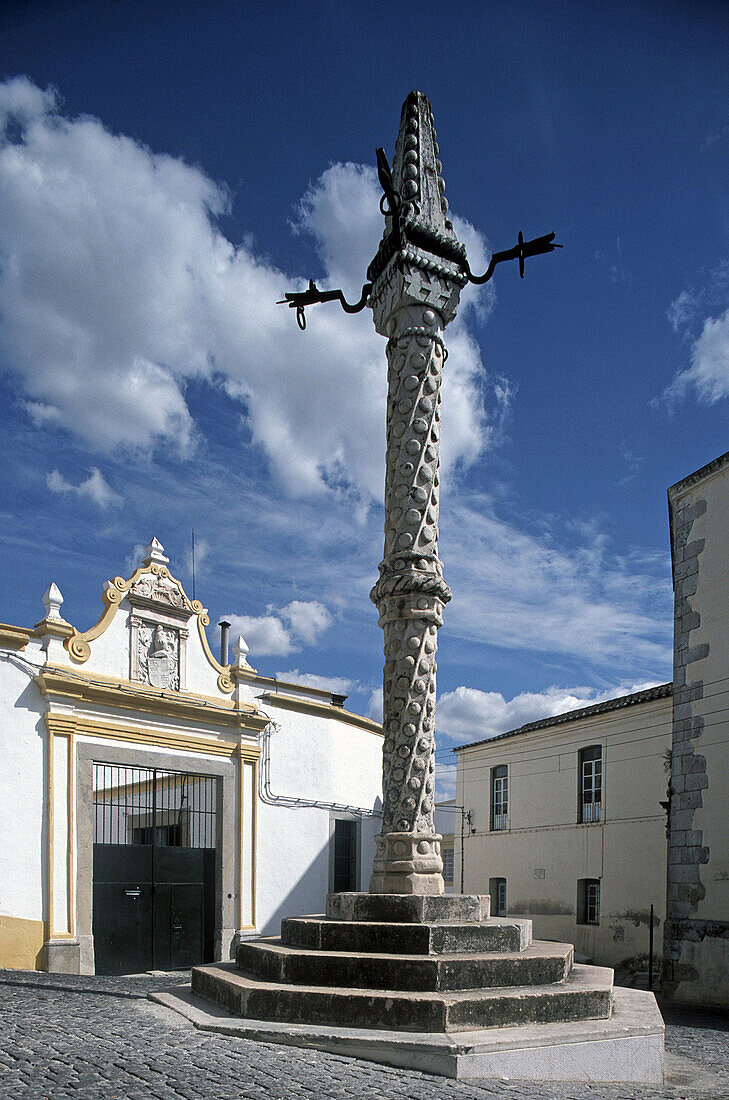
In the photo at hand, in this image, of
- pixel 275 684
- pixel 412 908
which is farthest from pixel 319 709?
pixel 412 908

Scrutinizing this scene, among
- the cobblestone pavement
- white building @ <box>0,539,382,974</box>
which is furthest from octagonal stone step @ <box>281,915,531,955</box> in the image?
white building @ <box>0,539,382,974</box>

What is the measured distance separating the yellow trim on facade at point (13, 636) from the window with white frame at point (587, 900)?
12702 mm

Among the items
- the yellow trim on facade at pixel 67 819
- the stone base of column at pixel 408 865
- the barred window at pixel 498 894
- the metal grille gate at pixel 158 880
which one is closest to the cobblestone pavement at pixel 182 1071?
A: the stone base of column at pixel 408 865

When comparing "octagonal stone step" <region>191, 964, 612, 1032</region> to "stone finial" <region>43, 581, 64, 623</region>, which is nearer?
"octagonal stone step" <region>191, 964, 612, 1032</region>

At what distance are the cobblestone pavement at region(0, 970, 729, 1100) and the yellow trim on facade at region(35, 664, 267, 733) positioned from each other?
6618mm

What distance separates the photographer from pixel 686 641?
1361 centimetres

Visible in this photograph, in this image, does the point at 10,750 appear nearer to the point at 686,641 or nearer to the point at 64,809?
the point at 64,809

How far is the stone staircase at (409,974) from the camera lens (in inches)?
213

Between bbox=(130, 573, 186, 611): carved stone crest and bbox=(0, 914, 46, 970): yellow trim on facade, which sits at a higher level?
bbox=(130, 573, 186, 611): carved stone crest

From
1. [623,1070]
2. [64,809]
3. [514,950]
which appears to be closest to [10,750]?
[64,809]

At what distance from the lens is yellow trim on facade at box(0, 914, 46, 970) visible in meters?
11.5

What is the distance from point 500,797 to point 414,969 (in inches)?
687

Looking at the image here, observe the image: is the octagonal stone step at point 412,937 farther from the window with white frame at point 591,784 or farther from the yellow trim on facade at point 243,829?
the window with white frame at point 591,784

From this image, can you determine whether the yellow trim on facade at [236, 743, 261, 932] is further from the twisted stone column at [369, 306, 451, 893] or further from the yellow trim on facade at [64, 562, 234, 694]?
the twisted stone column at [369, 306, 451, 893]
